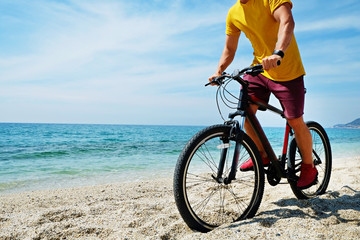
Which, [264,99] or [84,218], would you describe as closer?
[84,218]

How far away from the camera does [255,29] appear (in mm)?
2611

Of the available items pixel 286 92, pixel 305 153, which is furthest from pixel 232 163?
pixel 305 153

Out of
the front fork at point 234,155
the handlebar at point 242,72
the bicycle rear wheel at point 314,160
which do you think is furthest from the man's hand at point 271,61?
the bicycle rear wheel at point 314,160

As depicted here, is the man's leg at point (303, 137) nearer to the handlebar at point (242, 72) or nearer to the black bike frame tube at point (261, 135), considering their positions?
the black bike frame tube at point (261, 135)

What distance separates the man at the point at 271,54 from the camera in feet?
7.96

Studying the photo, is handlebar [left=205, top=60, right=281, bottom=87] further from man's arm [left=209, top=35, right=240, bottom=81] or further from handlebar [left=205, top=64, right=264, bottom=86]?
man's arm [left=209, top=35, right=240, bottom=81]

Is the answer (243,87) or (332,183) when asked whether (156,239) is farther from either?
(332,183)

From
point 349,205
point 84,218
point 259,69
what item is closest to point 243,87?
point 259,69

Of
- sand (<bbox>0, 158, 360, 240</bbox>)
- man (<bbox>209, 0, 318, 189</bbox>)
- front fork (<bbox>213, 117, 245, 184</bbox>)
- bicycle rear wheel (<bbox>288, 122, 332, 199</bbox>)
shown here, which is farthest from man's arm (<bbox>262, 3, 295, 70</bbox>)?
sand (<bbox>0, 158, 360, 240</bbox>)

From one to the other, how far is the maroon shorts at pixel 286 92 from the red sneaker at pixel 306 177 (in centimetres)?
64

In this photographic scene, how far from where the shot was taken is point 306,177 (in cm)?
300

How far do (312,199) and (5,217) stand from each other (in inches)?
129

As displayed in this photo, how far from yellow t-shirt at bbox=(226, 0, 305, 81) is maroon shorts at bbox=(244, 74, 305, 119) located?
0.19 feet

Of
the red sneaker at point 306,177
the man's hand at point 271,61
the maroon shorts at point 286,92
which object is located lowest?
the red sneaker at point 306,177
